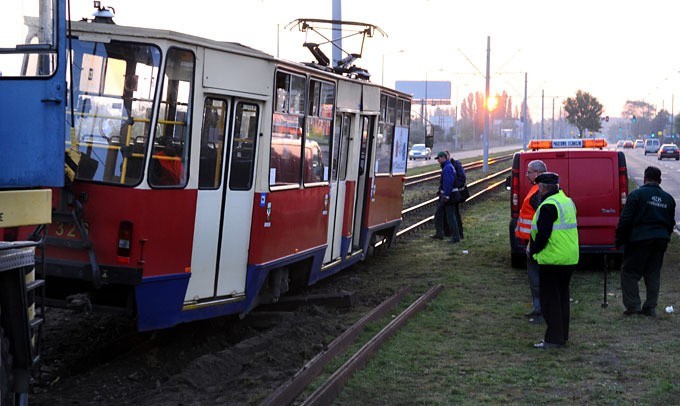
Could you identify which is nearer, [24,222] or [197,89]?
[24,222]

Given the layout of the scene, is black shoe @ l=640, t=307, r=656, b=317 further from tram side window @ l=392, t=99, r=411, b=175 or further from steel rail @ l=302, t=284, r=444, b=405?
tram side window @ l=392, t=99, r=411, b=175

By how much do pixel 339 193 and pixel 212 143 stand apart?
4.29 m

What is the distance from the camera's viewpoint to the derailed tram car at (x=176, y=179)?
8.32 metres

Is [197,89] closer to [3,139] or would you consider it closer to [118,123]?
[118,123]

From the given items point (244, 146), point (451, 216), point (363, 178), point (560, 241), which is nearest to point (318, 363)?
point (244, 146)

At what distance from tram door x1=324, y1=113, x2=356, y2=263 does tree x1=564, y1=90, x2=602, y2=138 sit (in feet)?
302

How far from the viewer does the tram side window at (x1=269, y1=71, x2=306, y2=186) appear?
403 inches

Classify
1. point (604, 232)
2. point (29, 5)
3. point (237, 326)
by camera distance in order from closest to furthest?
point (29, 5) → point (237, 326) → point (604, 232)

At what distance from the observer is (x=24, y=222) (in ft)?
18.5

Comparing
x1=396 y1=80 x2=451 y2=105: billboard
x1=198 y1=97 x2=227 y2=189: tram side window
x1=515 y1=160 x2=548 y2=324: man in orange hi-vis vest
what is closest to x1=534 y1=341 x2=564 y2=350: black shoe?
x1=515 y1=160 x2=548 y2=324: man in orange hi-vis vest

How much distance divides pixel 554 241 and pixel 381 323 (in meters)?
2.29

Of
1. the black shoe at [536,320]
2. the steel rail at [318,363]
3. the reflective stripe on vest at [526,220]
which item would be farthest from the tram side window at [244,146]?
the black shoe at [536,320]

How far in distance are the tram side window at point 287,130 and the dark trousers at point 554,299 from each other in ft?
9.41

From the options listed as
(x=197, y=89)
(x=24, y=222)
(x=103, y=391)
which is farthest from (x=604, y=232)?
(x=24, y=222)
